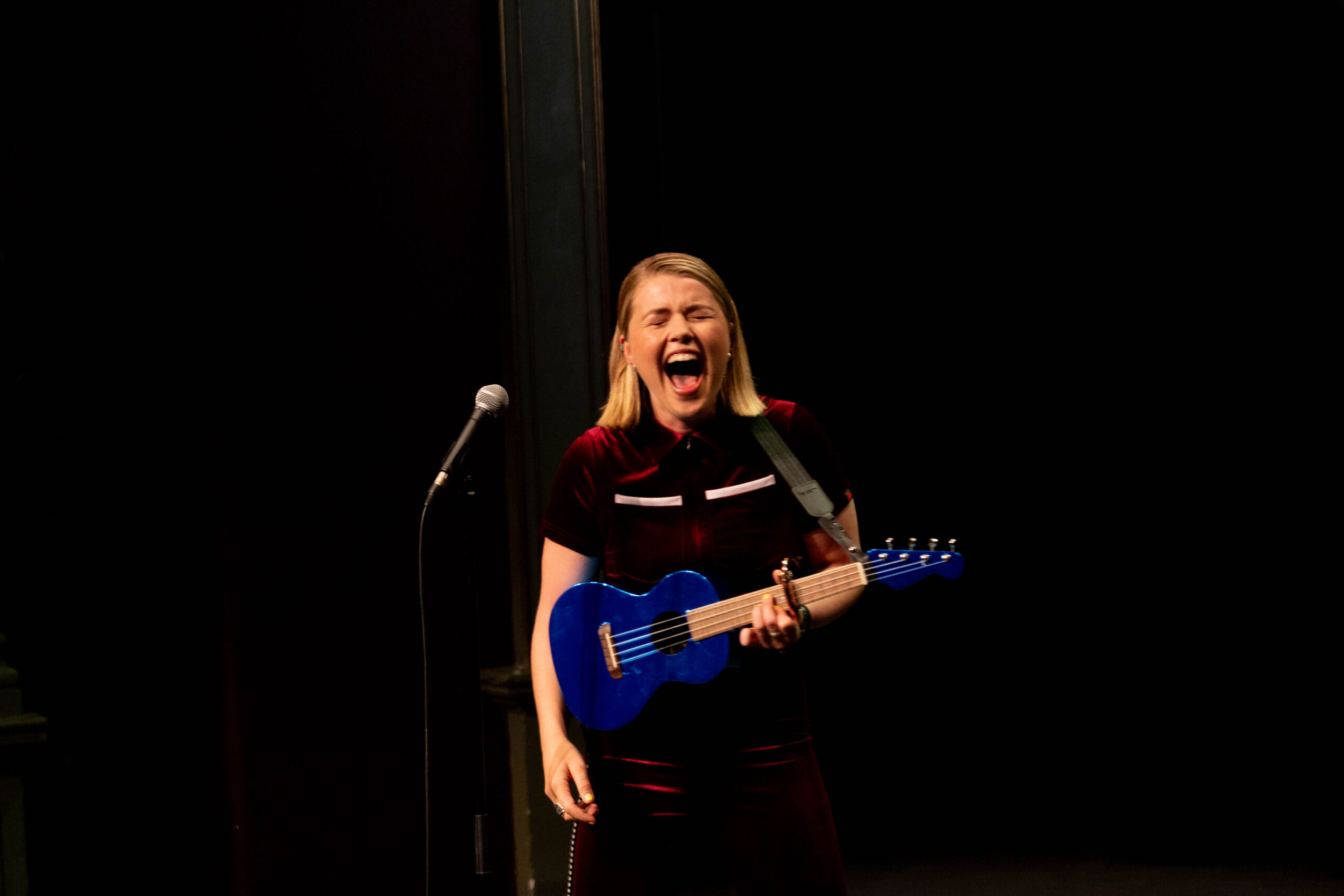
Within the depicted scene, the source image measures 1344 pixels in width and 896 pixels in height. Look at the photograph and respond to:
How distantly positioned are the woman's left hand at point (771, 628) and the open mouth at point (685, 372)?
1.35 ft

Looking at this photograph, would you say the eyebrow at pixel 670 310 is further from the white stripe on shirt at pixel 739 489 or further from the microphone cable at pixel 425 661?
the microphone cable at pixel 425 661

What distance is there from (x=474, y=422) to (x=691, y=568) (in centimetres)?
A: 54

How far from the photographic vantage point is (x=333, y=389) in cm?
335

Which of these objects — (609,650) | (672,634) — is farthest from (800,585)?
Answer: (609,650)

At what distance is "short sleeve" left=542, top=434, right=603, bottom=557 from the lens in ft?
6.21

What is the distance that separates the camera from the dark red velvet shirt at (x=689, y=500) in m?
1.81

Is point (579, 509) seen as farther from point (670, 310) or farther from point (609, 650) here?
point (670, 310)

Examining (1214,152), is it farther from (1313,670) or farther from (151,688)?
(151,688)

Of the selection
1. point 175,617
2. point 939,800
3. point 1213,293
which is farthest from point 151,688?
point 1213,293

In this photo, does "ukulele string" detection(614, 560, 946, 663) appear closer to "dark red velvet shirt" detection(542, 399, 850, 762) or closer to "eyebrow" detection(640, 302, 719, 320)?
"dark red velvet shirt" detection(542, 399, 850, 762)

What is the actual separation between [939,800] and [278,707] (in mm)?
2443

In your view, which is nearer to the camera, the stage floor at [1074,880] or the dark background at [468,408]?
the dark background at [468,408]

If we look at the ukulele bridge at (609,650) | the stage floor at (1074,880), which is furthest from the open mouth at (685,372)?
the stage floor at (1074,880)

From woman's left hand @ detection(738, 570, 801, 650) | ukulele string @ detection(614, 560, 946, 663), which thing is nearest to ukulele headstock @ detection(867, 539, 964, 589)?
ukulele string @ detection(614, 560, 946, 663)
